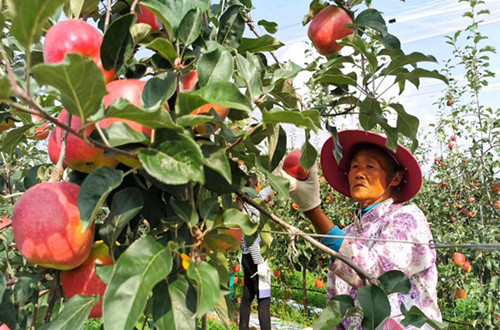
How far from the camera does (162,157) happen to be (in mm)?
475

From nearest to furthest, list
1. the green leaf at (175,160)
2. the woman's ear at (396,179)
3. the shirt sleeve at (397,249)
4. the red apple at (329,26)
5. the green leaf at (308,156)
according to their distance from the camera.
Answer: the green leaf at (175,160) → the green leaf at (308,156) → the red apple at (329,26) → the shirt sleeve at (397,249) → the woman's ear at (396,179)

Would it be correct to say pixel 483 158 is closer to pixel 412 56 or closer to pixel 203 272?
pixel 412 56

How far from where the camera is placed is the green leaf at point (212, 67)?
571mm

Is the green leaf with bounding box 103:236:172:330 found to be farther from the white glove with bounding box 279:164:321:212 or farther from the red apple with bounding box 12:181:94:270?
the white glove with bounding box 279:164:321:212

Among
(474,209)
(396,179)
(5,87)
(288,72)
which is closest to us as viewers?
(5,87)

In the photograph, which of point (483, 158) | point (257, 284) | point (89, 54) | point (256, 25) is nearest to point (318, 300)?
point (257, 284)

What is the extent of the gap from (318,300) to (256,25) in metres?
4.49

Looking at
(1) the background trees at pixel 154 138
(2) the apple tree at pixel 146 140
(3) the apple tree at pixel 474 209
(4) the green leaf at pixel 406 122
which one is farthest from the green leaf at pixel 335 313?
(3) the apple tree at pixel 474 209

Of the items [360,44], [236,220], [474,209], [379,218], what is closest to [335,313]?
[236,220]

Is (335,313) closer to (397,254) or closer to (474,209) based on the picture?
(397,254)

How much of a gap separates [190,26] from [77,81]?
0.77 ft

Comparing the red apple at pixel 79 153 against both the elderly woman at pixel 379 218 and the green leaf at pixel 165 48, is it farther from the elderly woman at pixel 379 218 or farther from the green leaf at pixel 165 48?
the elderly woman at pixel 379 218

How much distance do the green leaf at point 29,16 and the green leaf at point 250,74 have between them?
264mm

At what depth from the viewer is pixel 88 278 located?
613 mm
